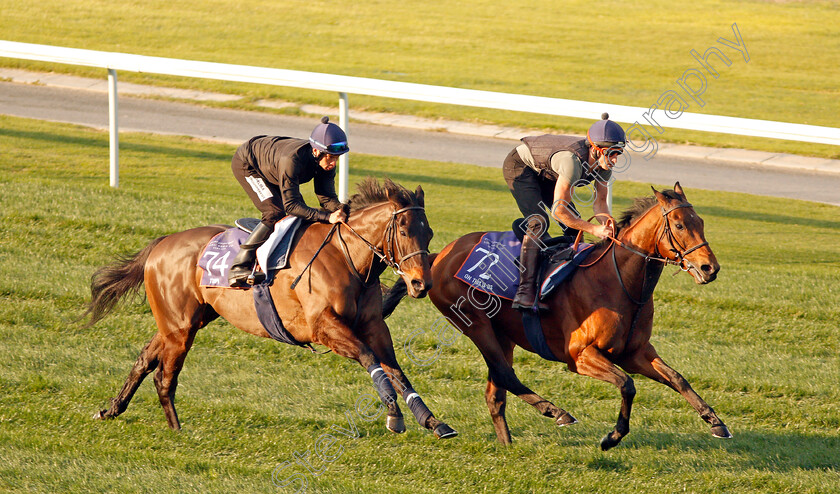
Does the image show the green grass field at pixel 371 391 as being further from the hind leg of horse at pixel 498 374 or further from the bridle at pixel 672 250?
the bridle at pixel 672 250

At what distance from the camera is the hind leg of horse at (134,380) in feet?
21.6

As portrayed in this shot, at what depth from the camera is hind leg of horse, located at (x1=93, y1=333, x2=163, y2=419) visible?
21.6ft

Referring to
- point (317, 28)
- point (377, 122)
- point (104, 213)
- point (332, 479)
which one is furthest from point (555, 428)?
point (317, 28)

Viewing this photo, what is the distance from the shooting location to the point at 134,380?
661 centimetres

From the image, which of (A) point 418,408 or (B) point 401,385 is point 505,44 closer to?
(B) point 401,385

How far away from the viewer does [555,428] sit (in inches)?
267

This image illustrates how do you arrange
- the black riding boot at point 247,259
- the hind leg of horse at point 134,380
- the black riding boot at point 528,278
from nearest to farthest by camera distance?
1. the black riding boot at point 247,259
2. the black riding boot at point 528,278
3. the hind leg of horse at point 134,380

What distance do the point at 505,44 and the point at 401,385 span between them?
19394mm

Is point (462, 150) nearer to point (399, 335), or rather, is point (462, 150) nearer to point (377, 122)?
point (377, 122)

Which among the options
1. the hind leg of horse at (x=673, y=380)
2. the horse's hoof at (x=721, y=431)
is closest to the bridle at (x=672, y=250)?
the hind leg of horse at (x=673, y=380)

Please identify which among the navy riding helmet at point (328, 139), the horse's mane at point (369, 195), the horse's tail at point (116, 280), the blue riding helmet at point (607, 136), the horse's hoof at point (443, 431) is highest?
the blue riding helmet at point (607, 136)

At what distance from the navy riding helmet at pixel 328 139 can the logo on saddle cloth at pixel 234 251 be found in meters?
0.55

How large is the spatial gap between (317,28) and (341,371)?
18712 mm

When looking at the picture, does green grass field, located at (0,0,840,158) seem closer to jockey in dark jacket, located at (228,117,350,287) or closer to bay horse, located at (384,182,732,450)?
bay horse, located at (384,182,732,450)
